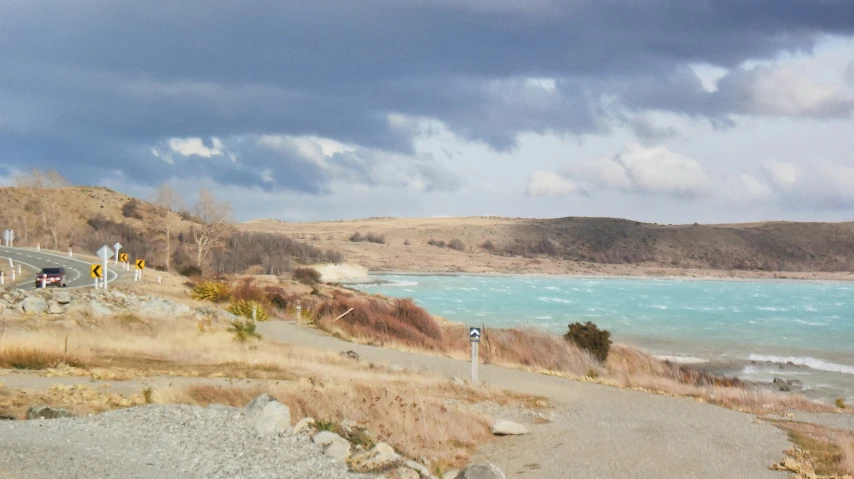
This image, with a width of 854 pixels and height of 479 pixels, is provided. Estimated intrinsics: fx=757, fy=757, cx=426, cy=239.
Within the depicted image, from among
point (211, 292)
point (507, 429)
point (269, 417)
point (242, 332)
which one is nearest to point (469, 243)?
point (211, 292)

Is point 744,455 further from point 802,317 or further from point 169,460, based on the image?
point 802,317

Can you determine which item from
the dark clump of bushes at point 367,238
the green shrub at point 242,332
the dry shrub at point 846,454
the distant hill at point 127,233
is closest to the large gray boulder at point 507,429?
the dry shrub at point 846,454

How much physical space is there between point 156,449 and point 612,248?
14882 centimetres

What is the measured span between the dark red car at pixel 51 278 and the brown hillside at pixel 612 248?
82.2 meters

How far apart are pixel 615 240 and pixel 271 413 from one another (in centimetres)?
15236

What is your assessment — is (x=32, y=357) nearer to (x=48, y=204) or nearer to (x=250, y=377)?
(x=250, y=377)

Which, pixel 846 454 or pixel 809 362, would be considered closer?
pixel 846 454

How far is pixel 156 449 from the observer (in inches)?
316

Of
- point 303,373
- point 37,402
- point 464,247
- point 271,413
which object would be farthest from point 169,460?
point 464,247

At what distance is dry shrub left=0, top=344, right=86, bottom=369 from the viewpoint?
15.7 metres

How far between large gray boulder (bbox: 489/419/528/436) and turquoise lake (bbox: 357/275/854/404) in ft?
52.7

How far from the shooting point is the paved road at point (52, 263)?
4258cm

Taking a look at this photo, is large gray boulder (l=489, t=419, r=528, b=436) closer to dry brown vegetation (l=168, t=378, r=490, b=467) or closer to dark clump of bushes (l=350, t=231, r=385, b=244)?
dry brown vegetation (l=168, t=378, r=490, b=467)

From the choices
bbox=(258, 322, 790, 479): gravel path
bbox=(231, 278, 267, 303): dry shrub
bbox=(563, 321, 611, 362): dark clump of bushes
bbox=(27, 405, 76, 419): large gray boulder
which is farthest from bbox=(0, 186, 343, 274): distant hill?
bbox=(27, 405, 76, 419): large gray boulder
